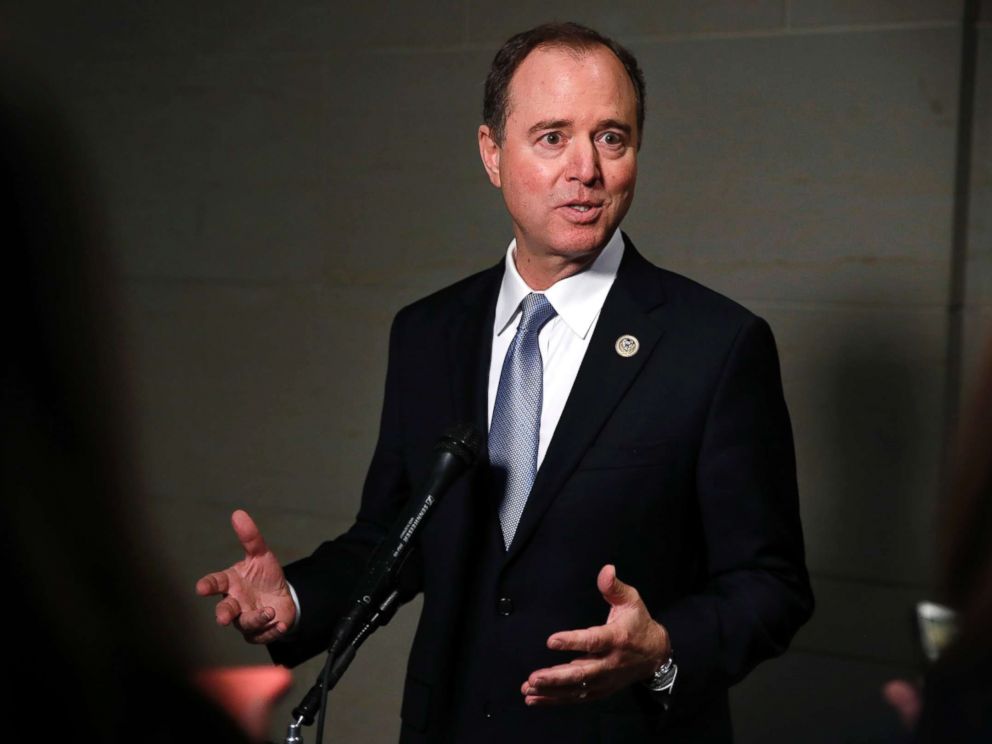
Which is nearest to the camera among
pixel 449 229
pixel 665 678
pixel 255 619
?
pixel 665 678

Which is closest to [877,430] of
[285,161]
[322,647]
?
[322,647]

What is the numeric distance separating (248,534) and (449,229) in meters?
1.70

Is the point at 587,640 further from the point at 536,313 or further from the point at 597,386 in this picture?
the point at 536,313

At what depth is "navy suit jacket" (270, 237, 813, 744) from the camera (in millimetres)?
1980

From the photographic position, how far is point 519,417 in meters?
2.08

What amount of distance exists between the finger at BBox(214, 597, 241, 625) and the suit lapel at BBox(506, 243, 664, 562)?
0.40m

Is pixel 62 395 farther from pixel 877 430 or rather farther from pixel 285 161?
pixel 285 161

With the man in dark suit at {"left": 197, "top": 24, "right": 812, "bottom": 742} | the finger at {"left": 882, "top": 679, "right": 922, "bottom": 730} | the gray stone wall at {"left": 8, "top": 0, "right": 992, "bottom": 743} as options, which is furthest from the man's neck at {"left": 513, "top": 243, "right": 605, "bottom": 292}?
the finger at {"left": 882, "top": 679, "right": 922, "bottom": 730}

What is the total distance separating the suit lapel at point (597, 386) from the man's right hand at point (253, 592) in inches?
13.6

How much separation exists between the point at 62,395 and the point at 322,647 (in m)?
1.51

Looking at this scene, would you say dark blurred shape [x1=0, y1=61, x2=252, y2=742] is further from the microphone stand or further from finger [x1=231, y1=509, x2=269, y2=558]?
finger [x1=231, y1=509, x2=269, y2=558]

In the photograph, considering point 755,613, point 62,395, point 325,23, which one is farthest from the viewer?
point 325,23

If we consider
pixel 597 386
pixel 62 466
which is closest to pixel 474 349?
pixel 597 386

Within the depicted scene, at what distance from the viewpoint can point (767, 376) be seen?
2.06m
